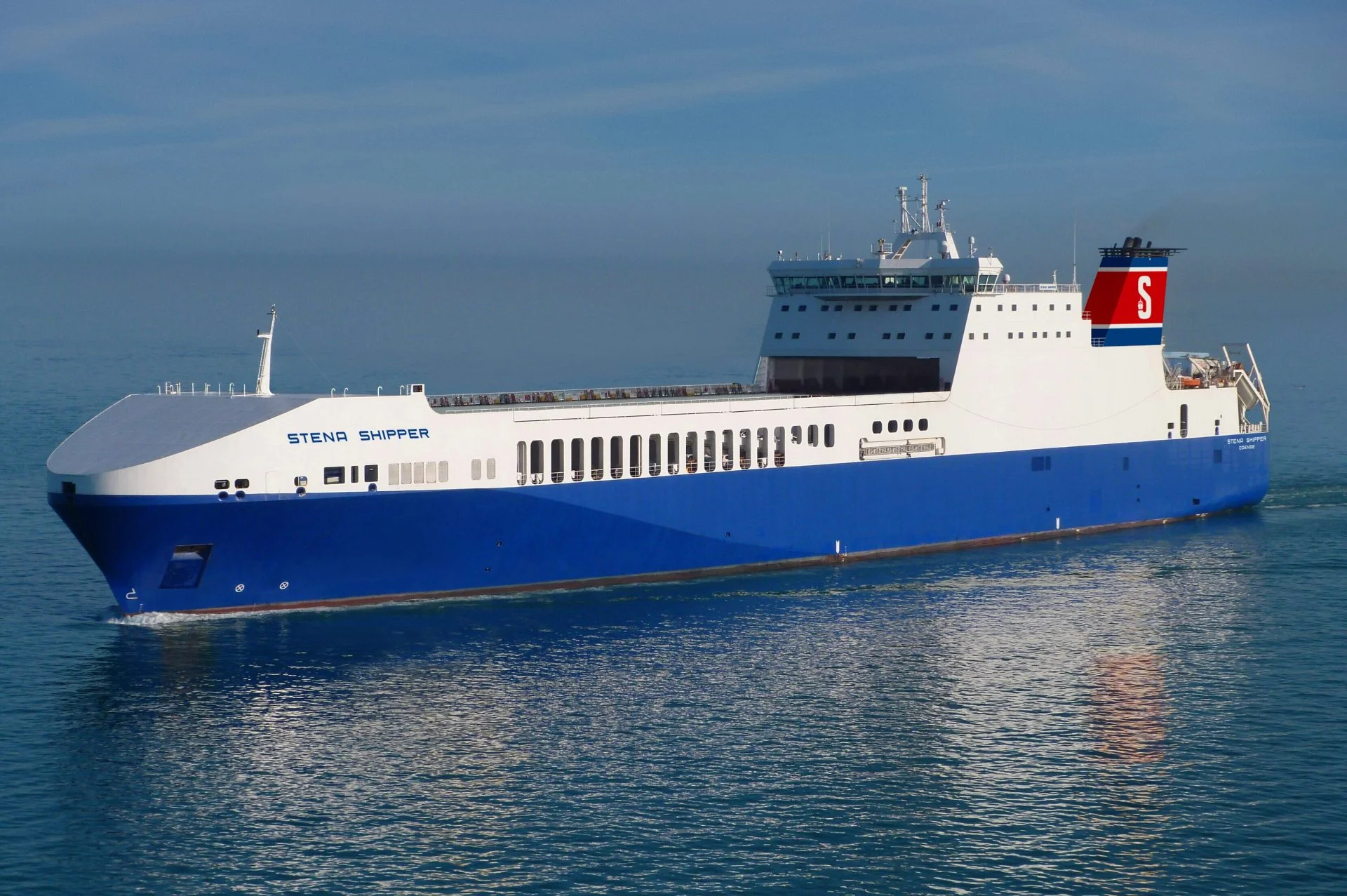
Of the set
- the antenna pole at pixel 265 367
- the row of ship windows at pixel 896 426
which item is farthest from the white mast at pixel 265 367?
the row of ship windows at pixel 896 426

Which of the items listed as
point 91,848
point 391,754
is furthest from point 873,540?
point 91,848

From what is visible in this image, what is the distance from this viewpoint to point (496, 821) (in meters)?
24.4

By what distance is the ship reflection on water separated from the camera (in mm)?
27844

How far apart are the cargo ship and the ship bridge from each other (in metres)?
0.08

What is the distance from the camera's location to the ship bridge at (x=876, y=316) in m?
49.4

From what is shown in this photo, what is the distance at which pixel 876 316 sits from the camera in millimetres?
51062

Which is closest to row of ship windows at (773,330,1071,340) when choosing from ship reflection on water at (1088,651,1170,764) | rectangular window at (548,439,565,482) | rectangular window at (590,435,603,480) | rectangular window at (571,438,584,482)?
rectangular window at (590,435,603,480)

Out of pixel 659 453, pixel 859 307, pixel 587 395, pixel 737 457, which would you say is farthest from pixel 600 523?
pixel 859 307

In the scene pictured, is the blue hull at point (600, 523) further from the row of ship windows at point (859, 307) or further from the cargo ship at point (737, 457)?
the row of ship windows at point (859, 307)

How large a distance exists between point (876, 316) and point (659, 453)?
12079mm

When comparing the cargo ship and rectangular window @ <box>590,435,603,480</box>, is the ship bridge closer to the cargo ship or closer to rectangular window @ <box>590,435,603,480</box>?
the cargo ship

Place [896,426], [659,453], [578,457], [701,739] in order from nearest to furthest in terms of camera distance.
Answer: [701,739], [578,457], [659,453], [896,426]

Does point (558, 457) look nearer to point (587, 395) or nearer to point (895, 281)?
point (587, 395)

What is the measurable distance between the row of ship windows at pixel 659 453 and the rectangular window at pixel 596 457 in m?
0.02
